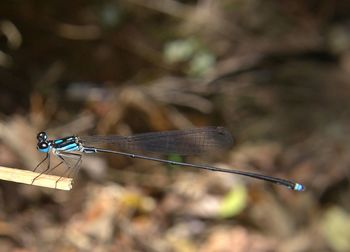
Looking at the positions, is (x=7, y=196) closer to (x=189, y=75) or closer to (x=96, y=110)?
(x=96, y=110)

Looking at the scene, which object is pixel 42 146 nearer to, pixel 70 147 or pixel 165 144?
pixel 70 147

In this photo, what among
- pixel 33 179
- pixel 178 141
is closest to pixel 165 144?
pixel 178 141

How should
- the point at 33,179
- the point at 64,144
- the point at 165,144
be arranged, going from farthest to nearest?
the point at 165,144 → the point at 64,144 → the point at 33,179

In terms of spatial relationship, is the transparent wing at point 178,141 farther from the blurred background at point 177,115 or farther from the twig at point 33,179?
the twig at point 33,179

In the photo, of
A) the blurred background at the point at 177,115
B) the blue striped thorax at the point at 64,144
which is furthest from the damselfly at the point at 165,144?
the blurred background at the point at 177,115

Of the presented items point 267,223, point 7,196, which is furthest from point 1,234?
point 267,223

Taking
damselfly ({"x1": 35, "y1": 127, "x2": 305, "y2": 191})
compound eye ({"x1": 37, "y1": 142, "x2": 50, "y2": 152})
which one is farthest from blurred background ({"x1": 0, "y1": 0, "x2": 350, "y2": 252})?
compound eye ({"x1": 37, "y1": 142, "x2": 50, "y2": 152})
